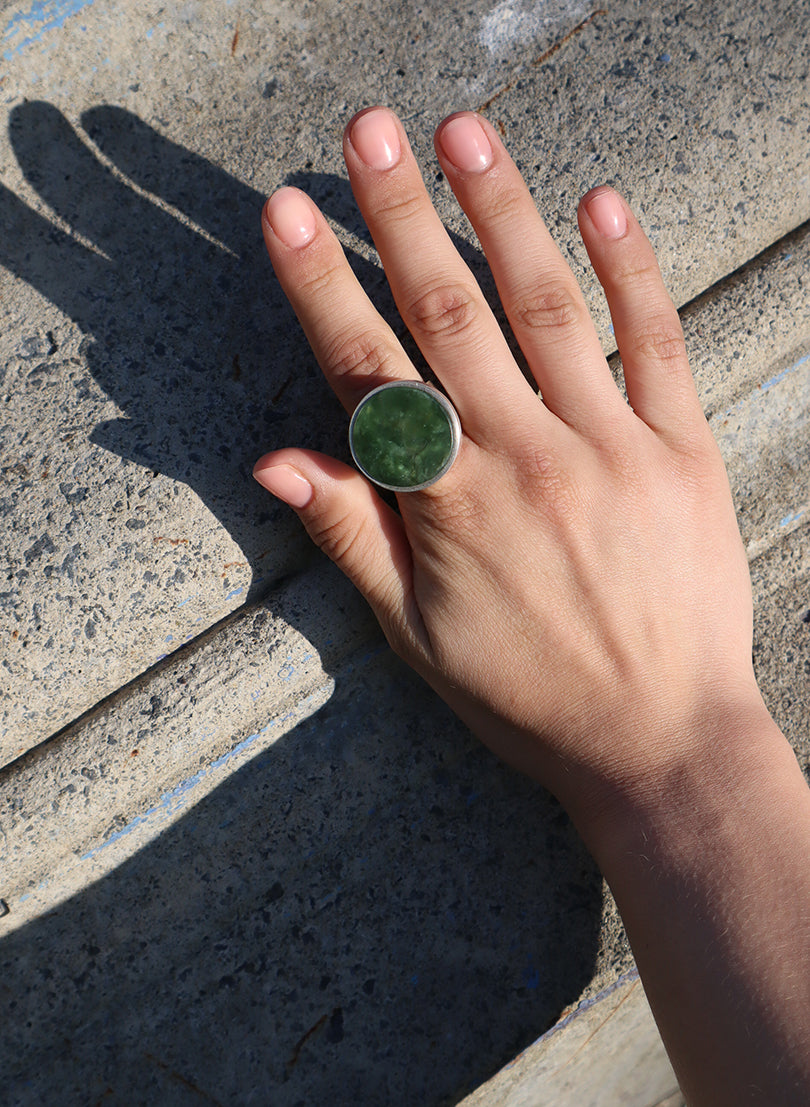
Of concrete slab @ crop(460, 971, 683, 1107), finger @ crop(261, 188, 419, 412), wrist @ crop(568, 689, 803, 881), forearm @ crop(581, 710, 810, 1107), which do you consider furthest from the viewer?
concrete slab @ crop(460, 971, 683, 1107)

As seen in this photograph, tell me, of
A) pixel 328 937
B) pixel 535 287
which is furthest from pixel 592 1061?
pixel 535 287

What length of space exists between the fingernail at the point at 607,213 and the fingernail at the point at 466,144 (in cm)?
22

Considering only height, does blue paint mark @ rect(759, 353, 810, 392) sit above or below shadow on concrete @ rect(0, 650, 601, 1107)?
above

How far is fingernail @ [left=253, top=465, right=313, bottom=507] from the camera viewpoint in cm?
142

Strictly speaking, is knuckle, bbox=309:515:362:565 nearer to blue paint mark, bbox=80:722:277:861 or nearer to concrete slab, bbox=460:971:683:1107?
blue paint mark, bbox=80:722:277:861

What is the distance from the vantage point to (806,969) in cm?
119

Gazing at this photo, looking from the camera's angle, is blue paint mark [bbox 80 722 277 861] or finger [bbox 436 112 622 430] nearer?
finger [bbox 436 112 622 430]

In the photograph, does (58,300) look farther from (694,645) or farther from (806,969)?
(806,969)

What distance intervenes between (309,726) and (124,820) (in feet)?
1.38

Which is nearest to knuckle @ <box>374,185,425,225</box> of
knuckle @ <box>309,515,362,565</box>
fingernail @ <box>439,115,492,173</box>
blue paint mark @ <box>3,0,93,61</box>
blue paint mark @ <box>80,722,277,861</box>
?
fingernail @ <box>439,115,492,173</box>

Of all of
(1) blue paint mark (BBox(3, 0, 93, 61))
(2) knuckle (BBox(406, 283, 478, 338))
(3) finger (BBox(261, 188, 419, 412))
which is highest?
(1) blue paint mark (BBox(3, 0, 93, 61))

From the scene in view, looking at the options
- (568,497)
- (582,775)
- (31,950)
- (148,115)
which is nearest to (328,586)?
(568,497)

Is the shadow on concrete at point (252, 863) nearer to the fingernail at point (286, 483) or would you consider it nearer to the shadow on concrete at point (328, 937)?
the shadow on concrete at point (328, 937)

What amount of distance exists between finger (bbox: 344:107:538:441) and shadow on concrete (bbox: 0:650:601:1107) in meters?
0.64
